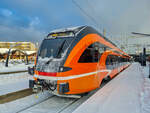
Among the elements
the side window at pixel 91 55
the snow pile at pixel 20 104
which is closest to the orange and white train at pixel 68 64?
the side window at pixel 91 55

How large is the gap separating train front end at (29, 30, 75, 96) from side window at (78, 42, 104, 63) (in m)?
0.75

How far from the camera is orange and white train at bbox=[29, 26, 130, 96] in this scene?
460 centimetres

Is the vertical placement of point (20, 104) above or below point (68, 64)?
below

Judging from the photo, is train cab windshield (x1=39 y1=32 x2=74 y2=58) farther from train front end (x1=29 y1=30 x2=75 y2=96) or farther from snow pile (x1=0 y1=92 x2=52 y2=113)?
snow pile (x1=0 y1=92 x2=52 y2=113)

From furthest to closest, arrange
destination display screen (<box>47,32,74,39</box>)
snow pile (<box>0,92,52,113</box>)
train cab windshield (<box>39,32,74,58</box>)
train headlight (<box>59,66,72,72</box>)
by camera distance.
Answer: destination display screen (<box>47,32,74,39</box>), train cab windshield (<box>39,32,74,58</box>), train headlight (<box>59,66,72,72</box>), snow pile (<box>0,92,52,113</box>)

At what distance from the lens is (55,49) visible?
5.24m

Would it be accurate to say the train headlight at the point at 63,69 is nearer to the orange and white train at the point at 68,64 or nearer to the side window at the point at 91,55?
the orange and white train at the point at 68,64

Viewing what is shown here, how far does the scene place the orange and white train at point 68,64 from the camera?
4.60m

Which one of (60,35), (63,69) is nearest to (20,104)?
(63,69)

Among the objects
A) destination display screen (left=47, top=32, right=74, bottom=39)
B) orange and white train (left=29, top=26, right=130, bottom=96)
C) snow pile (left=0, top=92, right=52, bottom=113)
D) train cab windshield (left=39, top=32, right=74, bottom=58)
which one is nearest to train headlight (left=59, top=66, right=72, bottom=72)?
orange and white train (left=29, top=26, right=130, bottom=96)

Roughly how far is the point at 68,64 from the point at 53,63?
0.66 m

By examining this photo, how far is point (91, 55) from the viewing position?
557cm

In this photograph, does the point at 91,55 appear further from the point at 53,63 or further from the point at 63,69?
the point at 53,63

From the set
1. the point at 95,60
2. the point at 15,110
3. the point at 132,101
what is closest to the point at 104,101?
the point at 132,101
